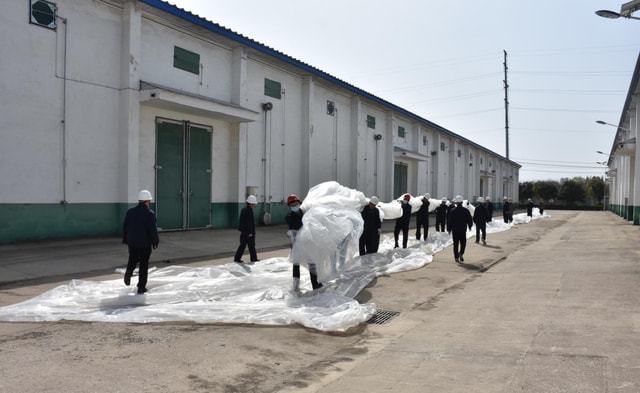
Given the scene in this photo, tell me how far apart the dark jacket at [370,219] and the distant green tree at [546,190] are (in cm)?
7615

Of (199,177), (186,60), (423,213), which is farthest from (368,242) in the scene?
(186,60)

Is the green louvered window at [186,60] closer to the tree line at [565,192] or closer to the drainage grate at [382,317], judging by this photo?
the drainage grate at [382,317]

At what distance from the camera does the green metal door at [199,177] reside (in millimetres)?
16734

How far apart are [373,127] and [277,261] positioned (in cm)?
1889

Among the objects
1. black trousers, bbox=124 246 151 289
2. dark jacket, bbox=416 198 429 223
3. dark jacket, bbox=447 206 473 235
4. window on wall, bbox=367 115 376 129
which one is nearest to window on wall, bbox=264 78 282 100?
dark jacket, bbox=416 198 429 223

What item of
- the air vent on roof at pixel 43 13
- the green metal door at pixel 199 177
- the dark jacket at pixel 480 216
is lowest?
the dark jacket at pixel 480 216

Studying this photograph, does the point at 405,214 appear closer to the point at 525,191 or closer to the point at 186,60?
the point at 186,60

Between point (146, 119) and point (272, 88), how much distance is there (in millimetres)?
6521

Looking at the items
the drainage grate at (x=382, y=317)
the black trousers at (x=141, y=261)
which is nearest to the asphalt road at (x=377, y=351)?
the drainage grate at (x=382, y=317)

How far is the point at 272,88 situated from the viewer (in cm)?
2033

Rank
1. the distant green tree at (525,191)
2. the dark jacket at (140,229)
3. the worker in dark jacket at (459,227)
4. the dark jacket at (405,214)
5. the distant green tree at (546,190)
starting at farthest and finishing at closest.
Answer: the distant green tree at (525,191) → the distant green tree at (546,190) → the dark jacket at (405,214) → the worker in dark jacket at (459,227) → the dark jacket at (140,229)

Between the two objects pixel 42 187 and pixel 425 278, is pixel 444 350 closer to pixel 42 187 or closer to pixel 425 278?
pixel 425 278

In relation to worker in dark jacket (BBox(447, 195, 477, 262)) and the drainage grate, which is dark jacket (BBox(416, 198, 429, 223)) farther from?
the drainage grate

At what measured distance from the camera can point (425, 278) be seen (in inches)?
418
